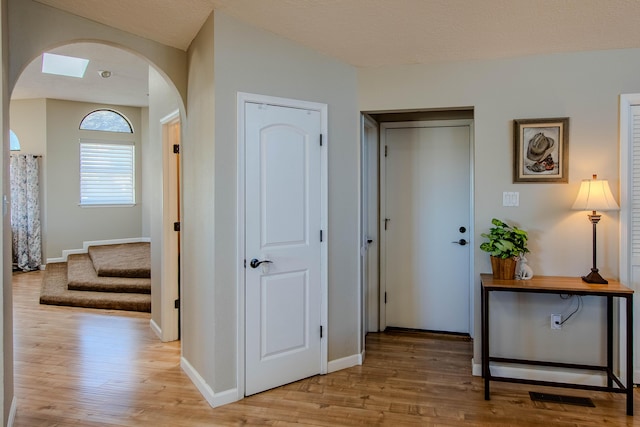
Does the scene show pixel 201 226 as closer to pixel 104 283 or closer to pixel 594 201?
pixel 594 201

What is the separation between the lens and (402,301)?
436 cm

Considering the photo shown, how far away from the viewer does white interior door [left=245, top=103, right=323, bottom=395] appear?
2.94 meters

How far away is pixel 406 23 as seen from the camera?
9.15 feet

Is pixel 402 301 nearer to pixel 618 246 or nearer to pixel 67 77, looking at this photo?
pixel 618 246

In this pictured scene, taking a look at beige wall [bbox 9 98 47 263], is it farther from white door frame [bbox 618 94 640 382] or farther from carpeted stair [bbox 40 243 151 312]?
white door frame [bbox 618 94 640 382]

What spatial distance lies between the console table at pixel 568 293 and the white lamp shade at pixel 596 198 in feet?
1.71

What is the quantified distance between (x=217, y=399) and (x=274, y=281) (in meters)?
0.84

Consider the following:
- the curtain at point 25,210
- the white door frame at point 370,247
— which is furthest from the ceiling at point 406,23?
the curtain at point 25,210

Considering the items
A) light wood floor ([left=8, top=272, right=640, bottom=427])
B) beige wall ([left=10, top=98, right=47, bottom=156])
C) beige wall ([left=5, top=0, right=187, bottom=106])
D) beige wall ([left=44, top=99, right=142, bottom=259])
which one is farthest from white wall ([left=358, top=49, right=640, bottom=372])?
beige wall ([left=10, top=98, right=47, bottom=156])

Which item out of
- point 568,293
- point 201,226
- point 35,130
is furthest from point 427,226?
point 35,130

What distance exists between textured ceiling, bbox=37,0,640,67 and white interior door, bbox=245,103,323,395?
58cm

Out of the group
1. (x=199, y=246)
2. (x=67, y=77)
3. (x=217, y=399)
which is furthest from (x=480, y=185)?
(x=67, y=77)

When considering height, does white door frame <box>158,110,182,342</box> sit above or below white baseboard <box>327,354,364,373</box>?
above

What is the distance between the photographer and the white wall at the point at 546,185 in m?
3.10
